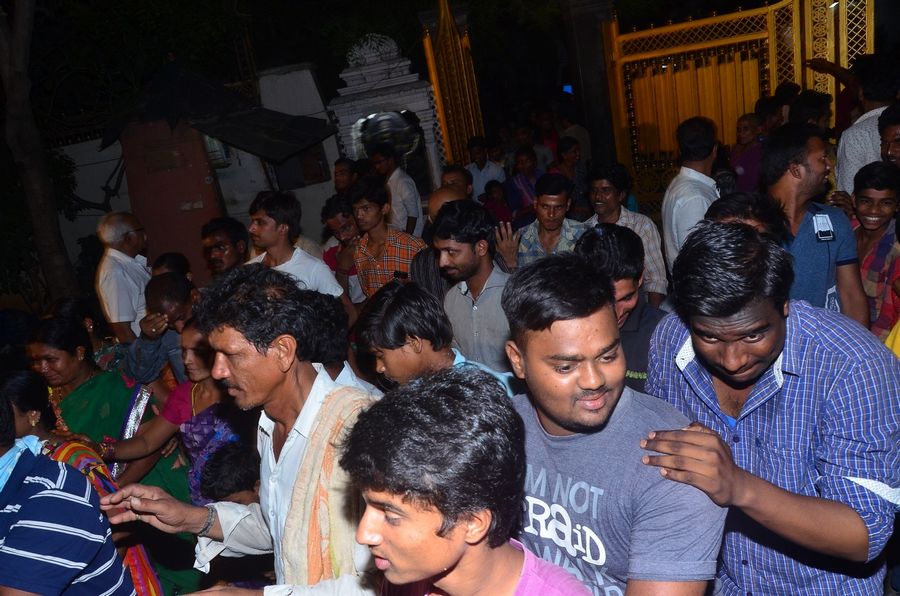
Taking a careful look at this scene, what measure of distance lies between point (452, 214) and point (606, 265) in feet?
3.75

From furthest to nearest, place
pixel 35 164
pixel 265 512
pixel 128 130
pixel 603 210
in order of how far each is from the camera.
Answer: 1. pixel 128 130
2. pixel 35 164
3. pixel 603 210
4. pixel 265 512

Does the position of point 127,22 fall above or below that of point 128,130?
above

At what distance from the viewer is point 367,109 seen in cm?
1096

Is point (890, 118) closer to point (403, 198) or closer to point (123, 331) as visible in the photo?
point (403, 198)

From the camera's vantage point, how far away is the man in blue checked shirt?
2029 millimetres

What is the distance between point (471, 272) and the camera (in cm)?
423

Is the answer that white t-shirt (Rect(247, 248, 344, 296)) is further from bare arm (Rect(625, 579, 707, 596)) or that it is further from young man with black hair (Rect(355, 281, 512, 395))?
bare arm (Rect(625, 579, 707, 596))

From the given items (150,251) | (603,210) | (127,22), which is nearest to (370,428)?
(603,210)

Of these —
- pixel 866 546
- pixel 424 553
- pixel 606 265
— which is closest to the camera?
pixel 424 553

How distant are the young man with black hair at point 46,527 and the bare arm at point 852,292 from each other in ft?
11.1

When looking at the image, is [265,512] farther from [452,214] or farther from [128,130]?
[128,130]

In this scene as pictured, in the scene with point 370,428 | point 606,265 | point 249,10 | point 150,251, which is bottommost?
point 150,251

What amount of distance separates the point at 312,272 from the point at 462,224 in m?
1.50

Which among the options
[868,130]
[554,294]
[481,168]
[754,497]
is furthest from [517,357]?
[481,168]
